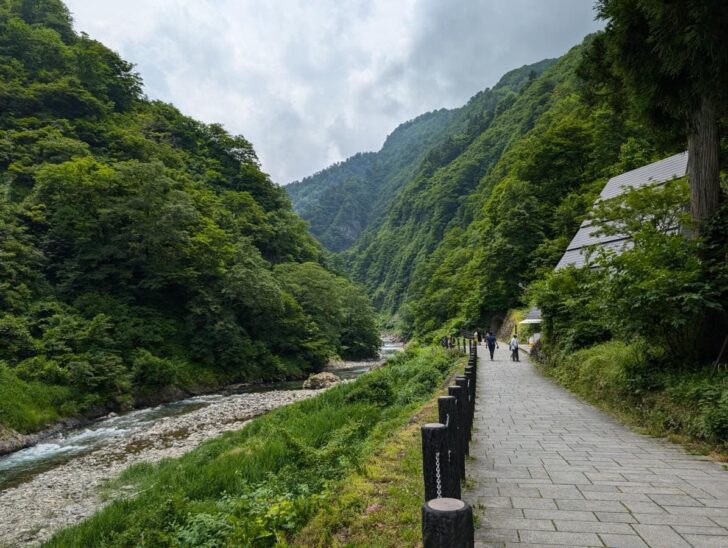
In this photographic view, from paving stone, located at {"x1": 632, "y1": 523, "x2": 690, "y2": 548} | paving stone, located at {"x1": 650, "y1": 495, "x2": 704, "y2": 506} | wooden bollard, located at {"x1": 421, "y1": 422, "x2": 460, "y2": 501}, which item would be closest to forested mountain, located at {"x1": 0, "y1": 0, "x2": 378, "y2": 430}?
wooden bollard, located at {"x1": 421, "y1": 422, "x2": 460, "y2": 501}

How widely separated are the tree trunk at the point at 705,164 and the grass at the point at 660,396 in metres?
3.14

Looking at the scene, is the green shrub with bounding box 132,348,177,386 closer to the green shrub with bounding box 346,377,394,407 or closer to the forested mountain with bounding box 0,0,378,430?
the forested mountain with bounding box 0,0,378,430

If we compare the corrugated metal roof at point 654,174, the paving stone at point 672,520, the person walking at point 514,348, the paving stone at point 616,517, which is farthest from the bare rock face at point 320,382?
the paving stone at point 672,520

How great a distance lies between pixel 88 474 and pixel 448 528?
1274cm

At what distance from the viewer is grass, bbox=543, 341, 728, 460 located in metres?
5.83

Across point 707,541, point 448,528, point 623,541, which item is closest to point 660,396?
point 707,541

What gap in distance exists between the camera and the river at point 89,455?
8328 millimetres

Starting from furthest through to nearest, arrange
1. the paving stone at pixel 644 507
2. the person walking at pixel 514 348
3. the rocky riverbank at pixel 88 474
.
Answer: the person walking at pixel 514 348, the rocky riverbank at pixel 88 474, the paving stone at pixel 644 507

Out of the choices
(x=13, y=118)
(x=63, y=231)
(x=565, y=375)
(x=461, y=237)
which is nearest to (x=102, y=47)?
(x=13, y=118)

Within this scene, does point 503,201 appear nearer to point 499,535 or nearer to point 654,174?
point 654,174

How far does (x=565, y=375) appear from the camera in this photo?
13.1 meters

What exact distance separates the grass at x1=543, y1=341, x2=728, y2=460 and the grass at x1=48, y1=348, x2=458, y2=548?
4536 millimetres

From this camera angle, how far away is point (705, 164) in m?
8.38

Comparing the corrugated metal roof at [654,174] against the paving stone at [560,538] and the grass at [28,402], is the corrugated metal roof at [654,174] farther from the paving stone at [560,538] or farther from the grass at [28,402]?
the grass at [28,402]
